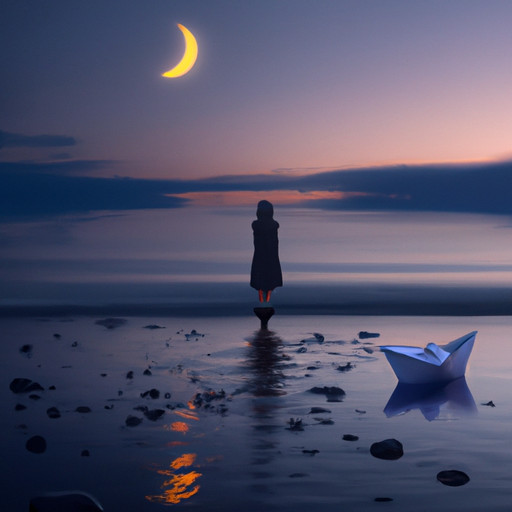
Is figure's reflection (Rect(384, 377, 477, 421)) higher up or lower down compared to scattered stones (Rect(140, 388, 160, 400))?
lower down

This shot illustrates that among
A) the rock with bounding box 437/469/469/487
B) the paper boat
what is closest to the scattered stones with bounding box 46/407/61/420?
the paper boat

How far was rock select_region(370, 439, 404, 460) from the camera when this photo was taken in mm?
6941

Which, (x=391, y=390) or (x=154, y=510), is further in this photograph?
(x=391, y=390)

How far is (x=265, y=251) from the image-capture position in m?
20.2

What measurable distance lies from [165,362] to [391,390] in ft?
17.2

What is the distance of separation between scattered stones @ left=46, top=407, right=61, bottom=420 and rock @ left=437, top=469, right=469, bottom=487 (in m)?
5.14

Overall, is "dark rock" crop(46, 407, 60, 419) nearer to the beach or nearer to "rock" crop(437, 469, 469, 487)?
the beach

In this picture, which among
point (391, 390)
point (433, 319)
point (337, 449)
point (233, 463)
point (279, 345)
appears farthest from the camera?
point (433, 319)

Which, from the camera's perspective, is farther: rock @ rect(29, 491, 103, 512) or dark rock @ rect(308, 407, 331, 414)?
dark rock @ rect(308, 407, 331, 414)

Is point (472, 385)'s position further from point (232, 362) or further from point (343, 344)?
point (343, 344)

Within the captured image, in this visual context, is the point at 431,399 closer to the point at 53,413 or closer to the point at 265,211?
the point at 53,413

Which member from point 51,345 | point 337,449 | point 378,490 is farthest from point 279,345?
point 378,490

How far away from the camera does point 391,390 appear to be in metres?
10.9

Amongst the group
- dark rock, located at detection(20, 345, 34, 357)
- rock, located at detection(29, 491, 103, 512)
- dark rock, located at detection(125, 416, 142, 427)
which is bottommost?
dark rock, located at detection(20, 345, 34, 357)
